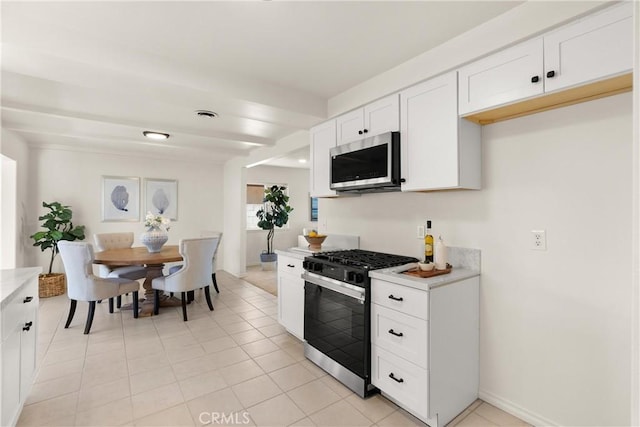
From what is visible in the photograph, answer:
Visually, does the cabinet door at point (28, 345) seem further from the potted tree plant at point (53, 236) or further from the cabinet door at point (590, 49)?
the cabinet door at point (590, 49)

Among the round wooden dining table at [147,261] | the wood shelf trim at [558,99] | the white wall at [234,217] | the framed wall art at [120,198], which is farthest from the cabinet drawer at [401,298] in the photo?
the framed wall art at [120,198]

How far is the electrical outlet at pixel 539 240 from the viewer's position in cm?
185

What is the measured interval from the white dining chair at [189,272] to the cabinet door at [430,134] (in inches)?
107

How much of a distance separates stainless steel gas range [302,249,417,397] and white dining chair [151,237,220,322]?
1731 mm

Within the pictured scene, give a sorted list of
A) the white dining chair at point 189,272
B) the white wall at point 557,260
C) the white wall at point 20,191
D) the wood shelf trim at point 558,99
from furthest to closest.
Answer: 1. the white wall at point 20,191
2. the white dining chair at point 189,272
3. the white wall at point 557,260
4. the wood shelf trim at point 558,99

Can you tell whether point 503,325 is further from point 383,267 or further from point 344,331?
point 344,331

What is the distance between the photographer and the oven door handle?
2.19 m

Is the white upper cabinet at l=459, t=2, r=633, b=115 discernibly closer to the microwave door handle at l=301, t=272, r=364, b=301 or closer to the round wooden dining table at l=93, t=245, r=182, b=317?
the microwave door handle at l=301, t=272, r=364, b=301

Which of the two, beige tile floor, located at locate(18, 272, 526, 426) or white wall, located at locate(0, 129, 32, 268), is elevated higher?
white wall, located at locate(0, 129, 32, 268)

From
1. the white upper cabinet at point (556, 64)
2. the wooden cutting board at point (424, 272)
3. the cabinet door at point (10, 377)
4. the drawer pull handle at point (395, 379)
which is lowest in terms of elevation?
the drawer pull handle at point (395, 379)

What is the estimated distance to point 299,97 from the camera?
9.64 ft

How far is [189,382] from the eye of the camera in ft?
7.70

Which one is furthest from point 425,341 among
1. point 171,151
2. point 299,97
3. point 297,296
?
point 171,151

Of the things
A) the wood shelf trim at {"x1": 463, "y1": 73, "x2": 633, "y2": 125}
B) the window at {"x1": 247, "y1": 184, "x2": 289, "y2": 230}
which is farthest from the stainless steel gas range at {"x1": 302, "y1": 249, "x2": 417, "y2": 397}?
the window at {"x1": 247, "y1": 184, "x2": 289, "y2": 230}
